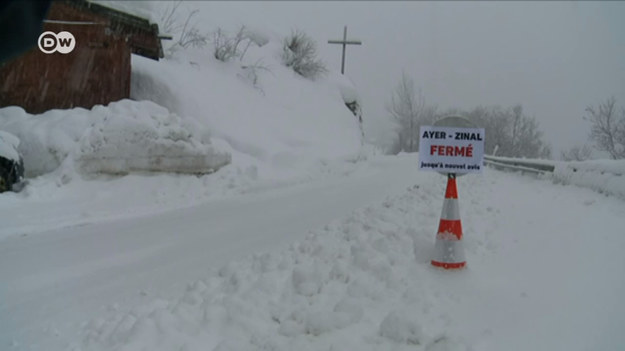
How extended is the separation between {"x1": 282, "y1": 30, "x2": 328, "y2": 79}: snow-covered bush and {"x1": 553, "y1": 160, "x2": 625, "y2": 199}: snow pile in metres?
14.5

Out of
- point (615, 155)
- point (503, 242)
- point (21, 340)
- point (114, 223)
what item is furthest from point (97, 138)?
point (615, 155)

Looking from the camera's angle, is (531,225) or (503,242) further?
(531,225)

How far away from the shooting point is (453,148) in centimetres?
430

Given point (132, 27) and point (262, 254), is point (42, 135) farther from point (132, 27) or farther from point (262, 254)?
point (262, 254)

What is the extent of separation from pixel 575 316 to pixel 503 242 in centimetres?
194

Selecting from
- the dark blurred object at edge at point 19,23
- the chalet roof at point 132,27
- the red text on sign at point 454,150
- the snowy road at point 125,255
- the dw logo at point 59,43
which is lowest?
the snowy road at point 125,255

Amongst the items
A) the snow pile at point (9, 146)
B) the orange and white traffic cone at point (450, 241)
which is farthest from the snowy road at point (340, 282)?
the snow pile at point (9, 146)

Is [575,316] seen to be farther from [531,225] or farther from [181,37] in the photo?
[181,37]

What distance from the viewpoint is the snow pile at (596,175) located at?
4.96 meters

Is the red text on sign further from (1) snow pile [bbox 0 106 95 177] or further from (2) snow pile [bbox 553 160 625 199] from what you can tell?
(1) snow pile [bbox 0 106 95 177]

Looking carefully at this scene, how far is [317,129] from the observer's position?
19.0 meters

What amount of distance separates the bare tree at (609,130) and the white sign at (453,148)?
1065 millimetres

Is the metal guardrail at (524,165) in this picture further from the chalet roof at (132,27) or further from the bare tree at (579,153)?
the chalet roof at (132,27)

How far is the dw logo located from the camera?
337 inches
